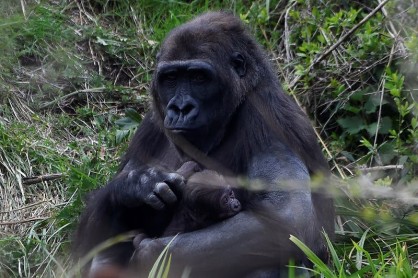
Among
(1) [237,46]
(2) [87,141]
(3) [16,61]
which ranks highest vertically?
(1) [237,46]

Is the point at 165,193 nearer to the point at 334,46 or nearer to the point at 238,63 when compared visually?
the point at 238,63

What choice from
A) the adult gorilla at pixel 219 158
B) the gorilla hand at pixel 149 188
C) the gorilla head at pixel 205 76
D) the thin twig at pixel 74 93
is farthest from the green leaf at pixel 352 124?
the gorilla hand at pixel 149 188

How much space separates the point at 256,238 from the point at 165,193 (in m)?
0.55

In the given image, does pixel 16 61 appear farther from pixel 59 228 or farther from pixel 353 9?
pixel 353 9

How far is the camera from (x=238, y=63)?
227 inches

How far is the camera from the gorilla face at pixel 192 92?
17.9ft

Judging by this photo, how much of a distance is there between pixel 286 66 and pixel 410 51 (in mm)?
1149

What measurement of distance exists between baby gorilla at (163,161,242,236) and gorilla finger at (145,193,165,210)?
13 centimetres

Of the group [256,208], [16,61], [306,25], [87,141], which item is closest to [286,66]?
[306,25]

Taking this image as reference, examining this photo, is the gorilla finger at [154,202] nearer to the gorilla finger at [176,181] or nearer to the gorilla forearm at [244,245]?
the gorilla finger at [176,181]

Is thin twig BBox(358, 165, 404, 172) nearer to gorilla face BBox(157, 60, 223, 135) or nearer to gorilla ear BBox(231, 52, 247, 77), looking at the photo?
gorilla ear BBox(231, 52, 247, 77)

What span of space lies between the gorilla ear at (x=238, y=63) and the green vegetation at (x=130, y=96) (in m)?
1.13

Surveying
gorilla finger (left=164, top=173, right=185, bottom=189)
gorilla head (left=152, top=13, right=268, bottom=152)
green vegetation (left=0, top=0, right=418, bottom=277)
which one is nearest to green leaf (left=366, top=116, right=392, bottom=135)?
green vegetation (left=0, top=0, right=418, bottom=277)

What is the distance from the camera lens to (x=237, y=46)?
19.0ft
